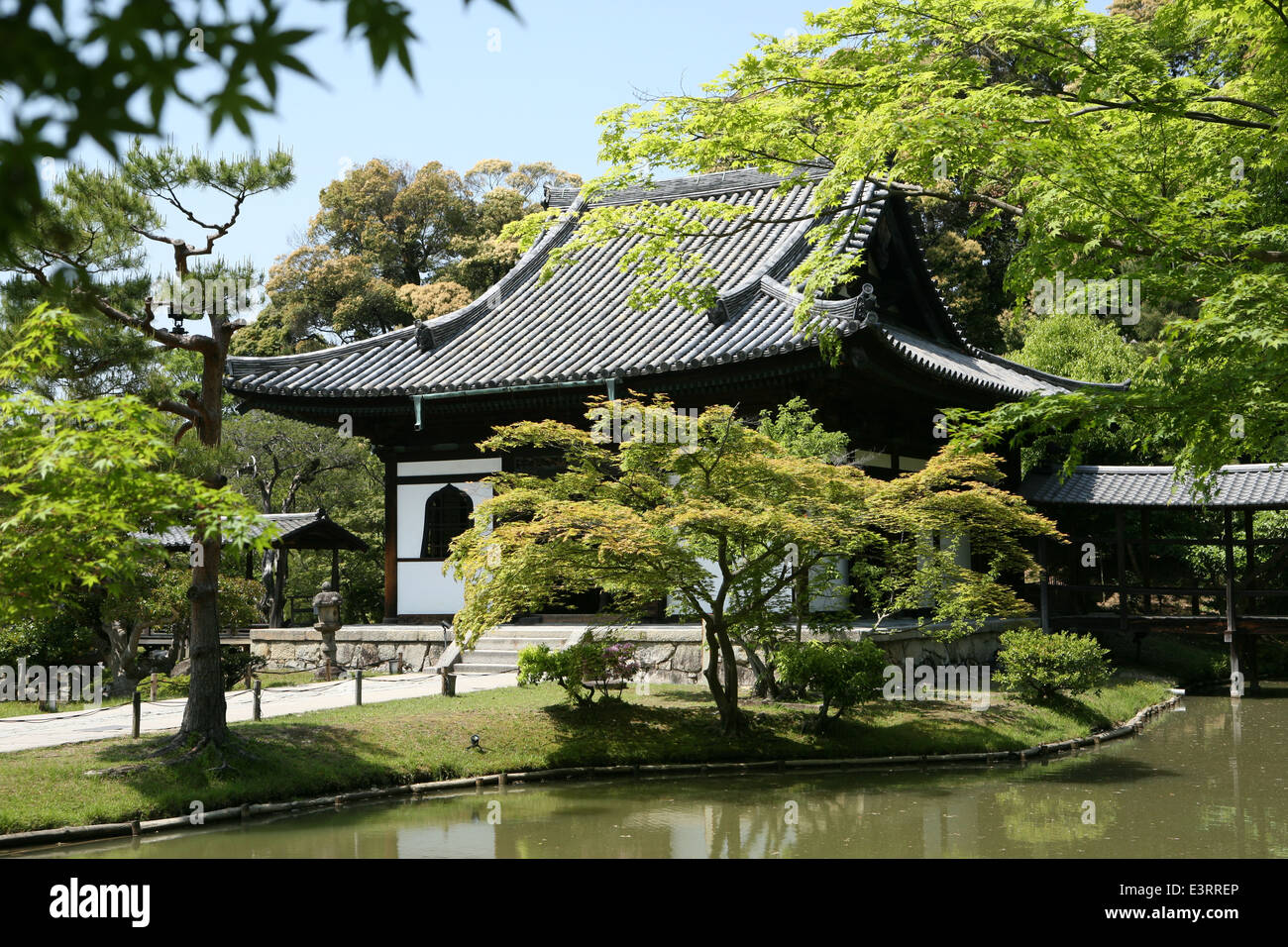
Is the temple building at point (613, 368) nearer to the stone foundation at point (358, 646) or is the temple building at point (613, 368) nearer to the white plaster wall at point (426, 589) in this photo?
the white plaster wall at point (426, 589)

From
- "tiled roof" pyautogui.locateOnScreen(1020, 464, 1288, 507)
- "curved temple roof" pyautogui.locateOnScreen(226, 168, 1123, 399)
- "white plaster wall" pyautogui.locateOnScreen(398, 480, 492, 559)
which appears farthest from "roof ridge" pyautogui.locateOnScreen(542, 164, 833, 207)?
"tiled roof" pyautogui.locateOnScreen(1020, 464, 1288, 507)

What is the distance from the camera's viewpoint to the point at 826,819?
400 inches

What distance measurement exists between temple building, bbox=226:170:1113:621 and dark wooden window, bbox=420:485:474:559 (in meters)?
0.03

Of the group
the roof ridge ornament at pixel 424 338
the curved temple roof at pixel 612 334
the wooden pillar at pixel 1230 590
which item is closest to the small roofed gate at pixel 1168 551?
the wooden pillar at pixel 1230 590

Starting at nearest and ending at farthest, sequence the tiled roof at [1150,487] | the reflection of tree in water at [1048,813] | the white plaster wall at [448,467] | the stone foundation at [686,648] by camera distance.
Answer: the reflection of tree in water at [1048,813] → the stone foundation at [686,648] → the white plaster wall at [448,467] → the tiled roof at [1150,487]

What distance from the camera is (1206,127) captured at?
31.9 ft

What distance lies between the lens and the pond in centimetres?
895

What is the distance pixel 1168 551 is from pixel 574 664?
19.2 meters

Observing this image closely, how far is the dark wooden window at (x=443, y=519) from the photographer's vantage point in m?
19.9

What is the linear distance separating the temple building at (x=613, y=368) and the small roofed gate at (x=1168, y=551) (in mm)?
2623

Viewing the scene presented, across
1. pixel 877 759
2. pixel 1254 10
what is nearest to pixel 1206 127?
pixel 1254 10

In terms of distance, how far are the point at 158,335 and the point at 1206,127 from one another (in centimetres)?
1021

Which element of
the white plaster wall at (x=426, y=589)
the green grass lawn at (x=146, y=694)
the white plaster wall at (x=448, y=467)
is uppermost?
the white plaster wall at (x=448, y=467)

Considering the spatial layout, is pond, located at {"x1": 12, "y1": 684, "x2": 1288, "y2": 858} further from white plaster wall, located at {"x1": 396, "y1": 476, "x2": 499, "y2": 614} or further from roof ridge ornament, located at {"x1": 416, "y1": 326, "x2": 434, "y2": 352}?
roof ridge ornament, located at {"x1": 416, "y1": 326, "x2": 434, "y2": 352}
